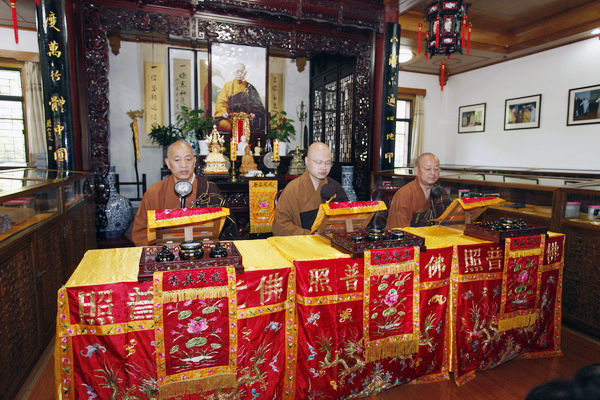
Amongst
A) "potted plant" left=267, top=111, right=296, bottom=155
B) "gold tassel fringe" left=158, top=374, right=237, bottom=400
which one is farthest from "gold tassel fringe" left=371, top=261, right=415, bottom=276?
"potted plant" left=267, top=111, right=296, bottom=155

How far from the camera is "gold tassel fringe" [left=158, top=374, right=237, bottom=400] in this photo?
136 centimetres

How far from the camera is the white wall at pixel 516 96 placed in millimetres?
6258

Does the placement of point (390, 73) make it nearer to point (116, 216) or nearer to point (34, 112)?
point (116, 216)

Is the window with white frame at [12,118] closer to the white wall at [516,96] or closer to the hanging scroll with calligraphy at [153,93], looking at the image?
the hanging scroll with calligraphy at [153,93]

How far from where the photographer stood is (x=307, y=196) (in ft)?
8.65

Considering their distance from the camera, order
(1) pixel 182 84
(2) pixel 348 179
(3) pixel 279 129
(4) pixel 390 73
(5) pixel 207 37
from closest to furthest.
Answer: (5) pixel 207 37
(4) pixel 390 73
(2) pixel 348 179
(3) pixel 279 129
(1) pixel 182 84

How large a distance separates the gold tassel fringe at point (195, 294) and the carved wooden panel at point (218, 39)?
12.5 feet

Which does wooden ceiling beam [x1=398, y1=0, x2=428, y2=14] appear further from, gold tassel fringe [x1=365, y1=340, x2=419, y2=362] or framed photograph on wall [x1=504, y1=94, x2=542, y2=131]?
gold tassel fringe [x1=365, y1=340, x2=419, y2=362]

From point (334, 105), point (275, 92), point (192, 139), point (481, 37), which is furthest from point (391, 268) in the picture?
point (481, 37)

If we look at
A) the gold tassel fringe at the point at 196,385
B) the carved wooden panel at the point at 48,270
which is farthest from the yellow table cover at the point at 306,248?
the carved wooden panel at the point at 48,270

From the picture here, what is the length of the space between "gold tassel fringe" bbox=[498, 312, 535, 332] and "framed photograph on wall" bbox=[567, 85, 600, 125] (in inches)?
226

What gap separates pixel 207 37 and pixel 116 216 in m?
2.71

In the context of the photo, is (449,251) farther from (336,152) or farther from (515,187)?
(336,152)

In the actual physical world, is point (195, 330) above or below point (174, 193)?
below
